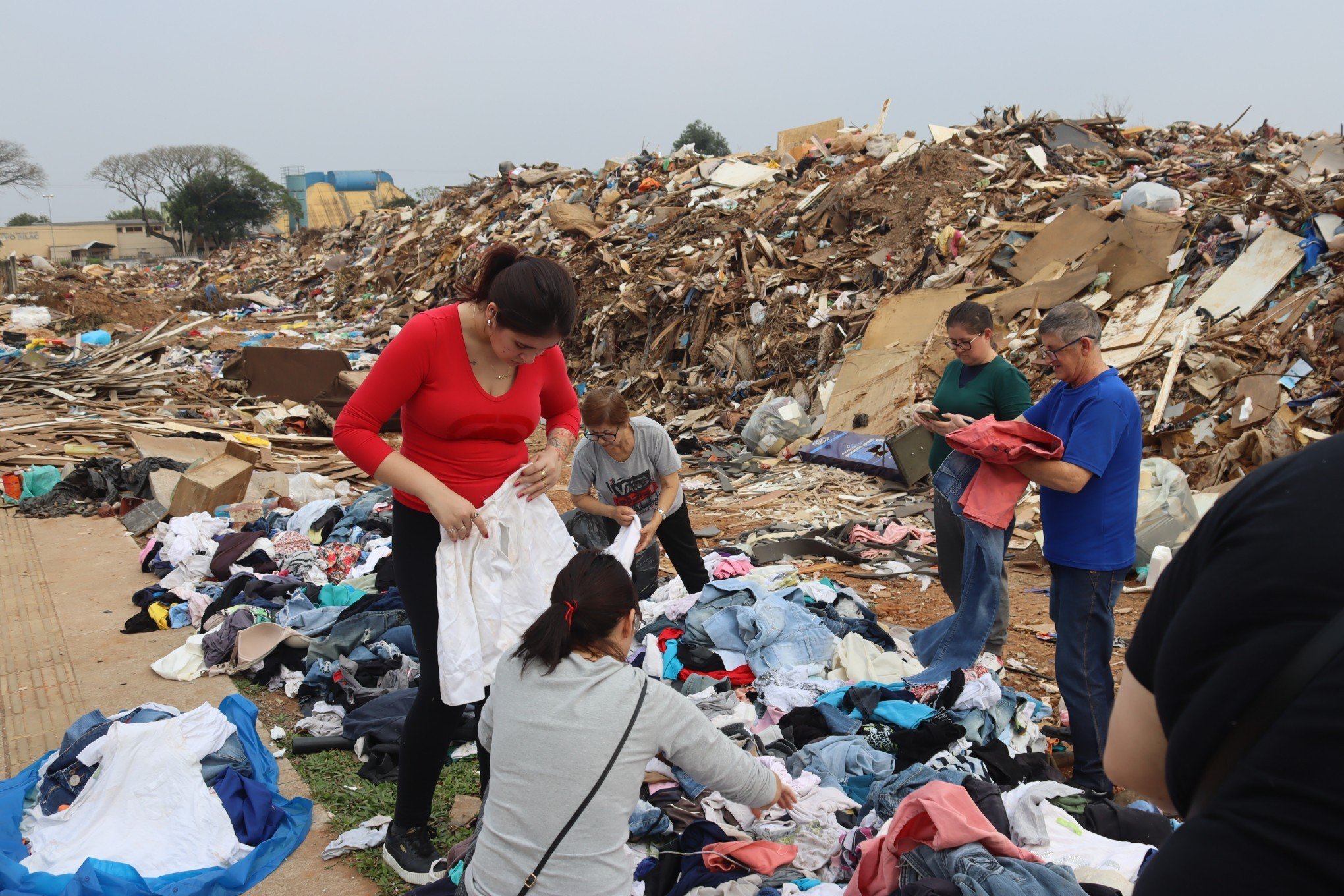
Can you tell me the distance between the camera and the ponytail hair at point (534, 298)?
8.22ft

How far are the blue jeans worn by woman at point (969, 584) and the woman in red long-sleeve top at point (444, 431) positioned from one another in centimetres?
208

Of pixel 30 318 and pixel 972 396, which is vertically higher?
pixel 972 396

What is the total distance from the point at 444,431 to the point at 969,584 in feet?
8.80

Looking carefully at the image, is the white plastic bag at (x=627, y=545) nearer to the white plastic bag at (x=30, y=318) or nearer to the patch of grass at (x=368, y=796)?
the patch of grass at (x=368, y=796)

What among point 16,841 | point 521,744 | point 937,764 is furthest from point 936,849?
point 16,841

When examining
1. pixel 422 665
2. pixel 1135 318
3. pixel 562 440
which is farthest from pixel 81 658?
pixel 1135 318

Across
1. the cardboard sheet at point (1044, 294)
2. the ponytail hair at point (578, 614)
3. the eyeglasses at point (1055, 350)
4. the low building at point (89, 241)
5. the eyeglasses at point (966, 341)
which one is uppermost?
the eyeglasses at point (1055, 350)

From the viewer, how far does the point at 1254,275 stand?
8.87 m

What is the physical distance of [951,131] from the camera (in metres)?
15.6

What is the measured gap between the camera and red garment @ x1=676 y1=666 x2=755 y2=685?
438cm

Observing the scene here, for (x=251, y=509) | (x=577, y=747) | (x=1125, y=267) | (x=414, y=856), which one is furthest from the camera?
(x=1125, y=267)

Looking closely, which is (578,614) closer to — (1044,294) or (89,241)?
(1044,294)

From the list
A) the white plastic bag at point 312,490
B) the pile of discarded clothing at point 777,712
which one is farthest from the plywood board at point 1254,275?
the white plastic bag at point 312,490

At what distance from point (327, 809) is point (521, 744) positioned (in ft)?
5.96
